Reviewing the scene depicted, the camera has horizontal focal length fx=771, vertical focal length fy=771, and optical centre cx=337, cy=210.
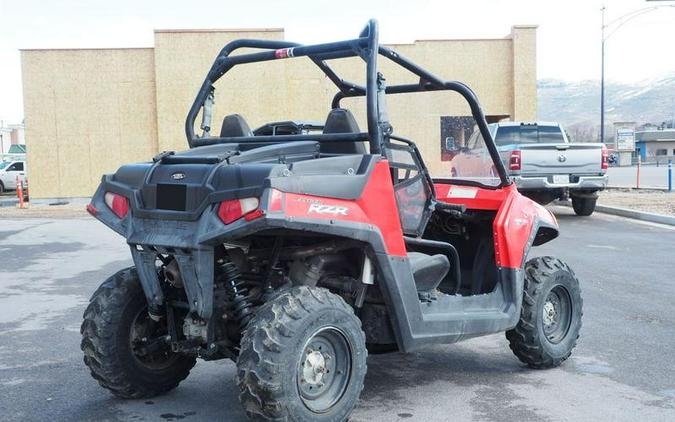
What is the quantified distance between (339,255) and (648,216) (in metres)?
14.3

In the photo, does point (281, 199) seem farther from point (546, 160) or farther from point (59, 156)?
point (59, 156)

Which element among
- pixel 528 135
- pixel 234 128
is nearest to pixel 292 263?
pixel 234 128

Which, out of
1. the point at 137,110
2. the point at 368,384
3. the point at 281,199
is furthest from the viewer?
the point at 137,110

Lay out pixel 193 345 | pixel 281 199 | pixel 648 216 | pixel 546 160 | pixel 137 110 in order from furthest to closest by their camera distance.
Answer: pixel 137 110 < pixel 648 216 < pixel 546 160 < pixel 193 345 < pixel 281 199

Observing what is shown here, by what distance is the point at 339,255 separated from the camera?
4605 mm

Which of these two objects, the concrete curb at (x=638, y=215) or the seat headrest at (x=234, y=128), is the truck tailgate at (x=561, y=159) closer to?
the concrete curb at (x=638, y=215)

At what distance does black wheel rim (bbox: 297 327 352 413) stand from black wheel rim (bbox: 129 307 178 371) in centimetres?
121

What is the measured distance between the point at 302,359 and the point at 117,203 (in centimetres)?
161

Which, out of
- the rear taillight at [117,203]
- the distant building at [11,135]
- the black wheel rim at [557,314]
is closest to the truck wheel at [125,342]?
the rear taillight at [117,203]

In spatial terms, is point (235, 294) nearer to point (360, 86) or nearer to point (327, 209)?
point (327, 209)

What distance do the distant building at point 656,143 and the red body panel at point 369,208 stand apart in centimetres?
8397

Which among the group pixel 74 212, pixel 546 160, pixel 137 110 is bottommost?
pixel 74 212

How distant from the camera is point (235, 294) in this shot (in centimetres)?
435

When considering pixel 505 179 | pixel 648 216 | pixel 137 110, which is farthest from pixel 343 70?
pixel 505 179
